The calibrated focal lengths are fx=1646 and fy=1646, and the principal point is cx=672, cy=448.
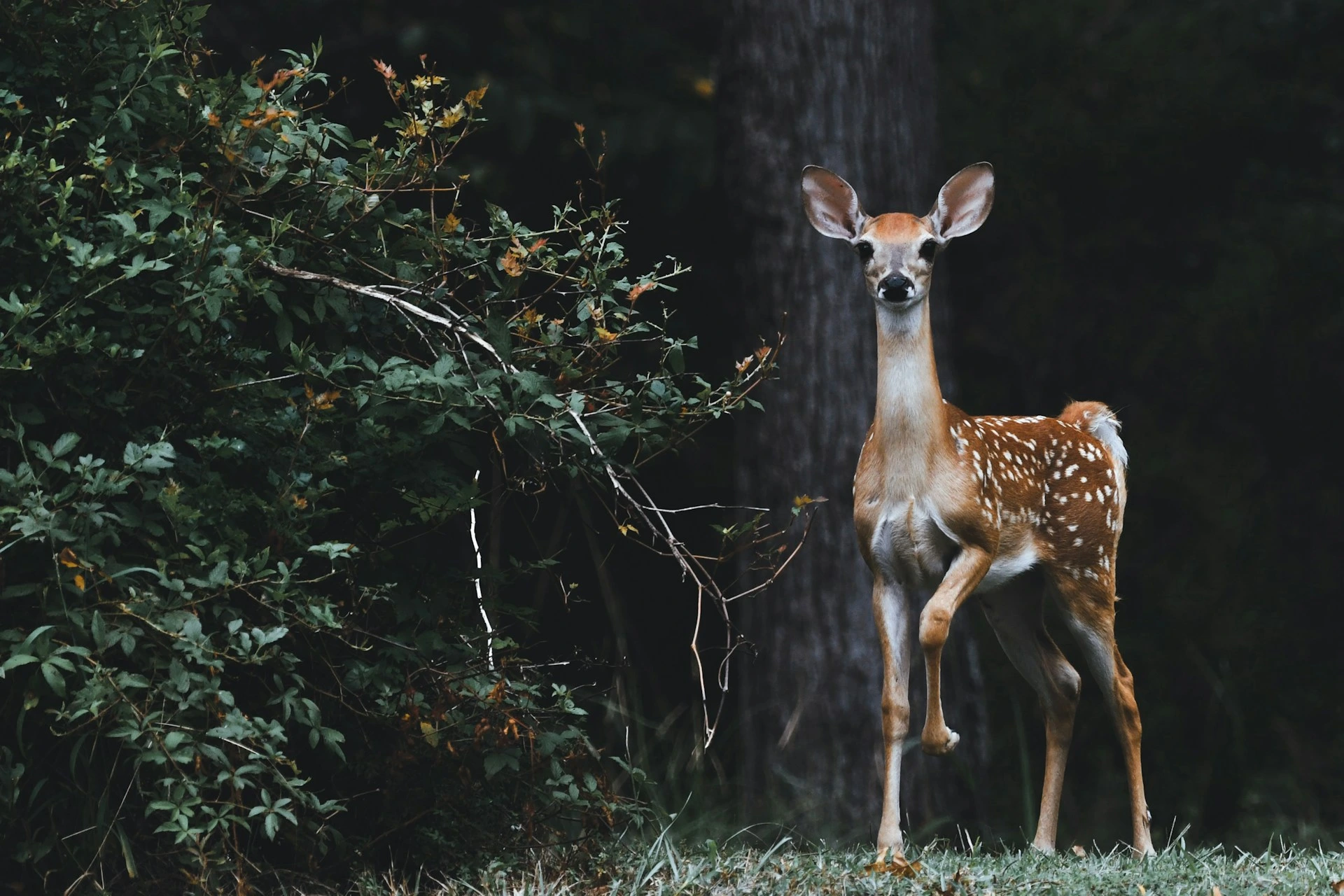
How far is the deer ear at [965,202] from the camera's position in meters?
4.70

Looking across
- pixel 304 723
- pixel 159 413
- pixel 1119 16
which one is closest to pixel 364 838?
pixel 304 723

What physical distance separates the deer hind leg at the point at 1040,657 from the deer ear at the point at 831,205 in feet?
4.36

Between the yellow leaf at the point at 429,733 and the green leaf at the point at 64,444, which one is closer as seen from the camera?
the green leaf at the point at 64,444

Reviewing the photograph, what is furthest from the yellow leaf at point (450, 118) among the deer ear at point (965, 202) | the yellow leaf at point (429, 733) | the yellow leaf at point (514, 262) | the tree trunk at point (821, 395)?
the tree trunk at point (821, 395)

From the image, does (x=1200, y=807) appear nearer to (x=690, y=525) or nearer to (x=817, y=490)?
(x=690, y=525)

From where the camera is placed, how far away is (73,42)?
13.7ft

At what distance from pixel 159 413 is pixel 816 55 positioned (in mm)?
3426

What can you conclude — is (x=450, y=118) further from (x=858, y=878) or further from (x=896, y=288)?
(x=858, y=878)

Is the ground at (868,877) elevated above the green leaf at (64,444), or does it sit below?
below

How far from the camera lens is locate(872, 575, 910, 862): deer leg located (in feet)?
14.7

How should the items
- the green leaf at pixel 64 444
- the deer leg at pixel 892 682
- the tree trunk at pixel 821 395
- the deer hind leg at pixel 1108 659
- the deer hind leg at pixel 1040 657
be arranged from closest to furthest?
1. the green leaf at pixel 64 444
2. the deer leg at pixel 892 682
3. the deer hind leg at pixel 1108 659
4. the deer hind leg at pixel 1040 657
5. the tree trunk at pixel 821 395

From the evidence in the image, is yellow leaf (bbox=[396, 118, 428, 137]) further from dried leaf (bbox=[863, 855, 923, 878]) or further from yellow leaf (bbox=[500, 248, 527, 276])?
dried leaf (bbox=[863, 855, 923, 878])

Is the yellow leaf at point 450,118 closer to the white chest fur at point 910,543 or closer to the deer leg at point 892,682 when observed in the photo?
the white chest fur at point 910,543

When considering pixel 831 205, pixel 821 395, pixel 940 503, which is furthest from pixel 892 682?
pixel 821 395
